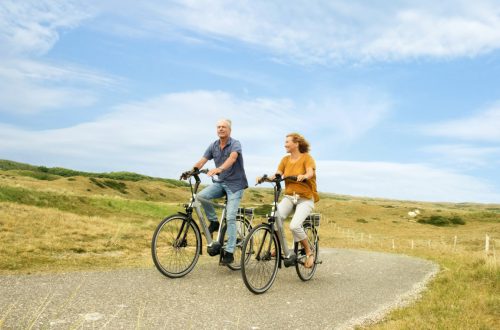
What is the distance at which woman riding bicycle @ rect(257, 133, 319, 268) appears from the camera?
8648 millimetres

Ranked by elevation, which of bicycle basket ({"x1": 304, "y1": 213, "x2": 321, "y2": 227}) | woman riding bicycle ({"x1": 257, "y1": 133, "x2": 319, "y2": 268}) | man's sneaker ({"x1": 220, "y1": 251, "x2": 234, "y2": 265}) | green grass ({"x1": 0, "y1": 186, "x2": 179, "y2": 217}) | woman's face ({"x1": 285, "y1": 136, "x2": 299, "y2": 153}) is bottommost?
green grass ({"x1": 0, "y1": 186, "x2": 179, "y2": 217})

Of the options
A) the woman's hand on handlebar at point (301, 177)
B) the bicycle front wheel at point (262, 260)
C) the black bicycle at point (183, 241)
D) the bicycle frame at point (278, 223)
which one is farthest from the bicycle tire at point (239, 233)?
the woman's hand on handlebar at point (301, 177)

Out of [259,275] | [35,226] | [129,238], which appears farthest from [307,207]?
[35,226]

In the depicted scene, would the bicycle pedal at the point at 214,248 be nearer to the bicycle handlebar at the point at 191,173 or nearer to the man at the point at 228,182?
the man at the point at 228,182

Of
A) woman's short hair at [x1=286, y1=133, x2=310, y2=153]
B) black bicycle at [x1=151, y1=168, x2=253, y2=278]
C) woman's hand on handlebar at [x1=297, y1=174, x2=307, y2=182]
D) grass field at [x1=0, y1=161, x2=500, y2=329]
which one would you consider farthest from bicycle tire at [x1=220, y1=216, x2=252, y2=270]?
grass field at [x1=0, y1=161, x2=500, y2=329]

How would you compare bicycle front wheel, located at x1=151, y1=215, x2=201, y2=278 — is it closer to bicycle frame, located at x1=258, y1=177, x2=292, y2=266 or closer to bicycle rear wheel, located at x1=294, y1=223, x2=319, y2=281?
bicycle frame, located at x1=258, y1=177, x2=292, y2=266

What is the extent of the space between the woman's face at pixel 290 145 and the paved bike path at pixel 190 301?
2.80 metres

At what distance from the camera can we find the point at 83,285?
750 cm

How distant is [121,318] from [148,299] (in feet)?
3.29

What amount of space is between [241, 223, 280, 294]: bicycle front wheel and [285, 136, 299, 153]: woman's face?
1.76m

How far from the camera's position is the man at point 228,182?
875 cm

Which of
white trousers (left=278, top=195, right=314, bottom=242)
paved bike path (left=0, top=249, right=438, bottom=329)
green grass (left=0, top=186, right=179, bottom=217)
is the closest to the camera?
paved bike path (left=0, top=249, right=438, bottom=329)

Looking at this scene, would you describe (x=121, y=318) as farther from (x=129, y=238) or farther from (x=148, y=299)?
(x=129, y=238)

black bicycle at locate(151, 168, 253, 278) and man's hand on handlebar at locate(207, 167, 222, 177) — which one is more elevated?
man's hand on handlebar at locate(207, 167, 222, 177)
